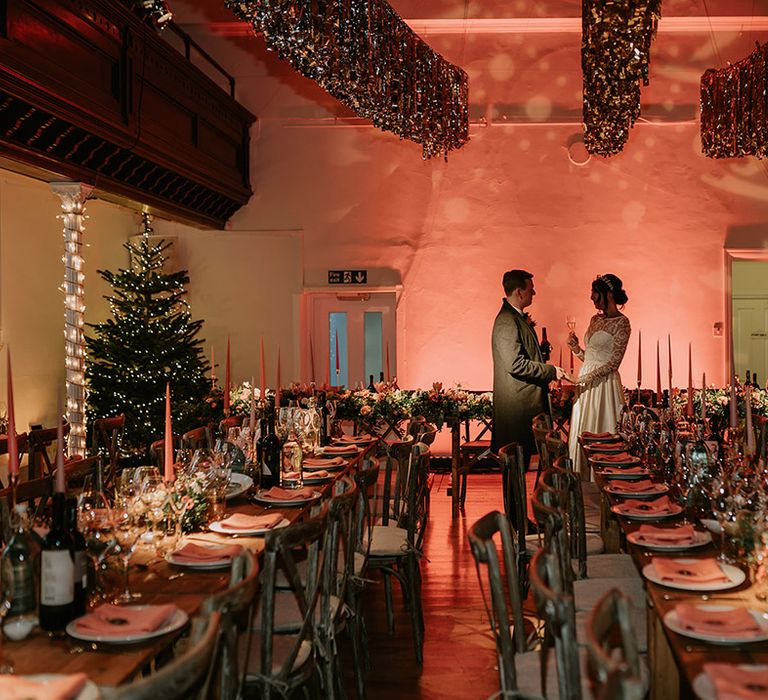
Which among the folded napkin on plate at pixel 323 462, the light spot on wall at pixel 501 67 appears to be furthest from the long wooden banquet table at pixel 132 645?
the light spot on wall at pixel 501 67

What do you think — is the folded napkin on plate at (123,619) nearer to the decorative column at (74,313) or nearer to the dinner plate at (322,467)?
the dinner plate at (322,467)

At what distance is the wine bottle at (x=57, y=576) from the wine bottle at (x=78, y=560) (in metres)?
0.02

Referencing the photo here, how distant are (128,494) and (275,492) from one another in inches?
46.6

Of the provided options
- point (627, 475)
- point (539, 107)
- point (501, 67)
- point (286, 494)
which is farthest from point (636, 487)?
point (501, 67)

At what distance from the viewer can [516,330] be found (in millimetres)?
7293

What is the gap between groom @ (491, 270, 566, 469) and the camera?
729 cm

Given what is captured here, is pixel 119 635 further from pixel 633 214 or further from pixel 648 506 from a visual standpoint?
pixel 633 214

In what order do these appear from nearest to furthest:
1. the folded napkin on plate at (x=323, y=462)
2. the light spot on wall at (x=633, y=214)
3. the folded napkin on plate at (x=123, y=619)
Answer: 1. the folded napkin on plate at (x=123, y=619)
2. the folded napkin on plate at (x=323, y=462)
3. the light spot on wall at (x=633, y=214)

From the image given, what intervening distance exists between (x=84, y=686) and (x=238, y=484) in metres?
2.77

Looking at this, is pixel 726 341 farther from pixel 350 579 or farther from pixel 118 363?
pixel 350 579

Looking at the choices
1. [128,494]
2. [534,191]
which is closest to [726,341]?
[534,191]

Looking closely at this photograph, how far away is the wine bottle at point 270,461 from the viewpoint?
4.98 metres

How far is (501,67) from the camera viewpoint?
12.5m

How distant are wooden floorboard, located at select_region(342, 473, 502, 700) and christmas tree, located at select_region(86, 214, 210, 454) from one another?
4147 millimetres
